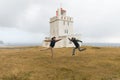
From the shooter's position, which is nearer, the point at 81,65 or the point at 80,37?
the point at 81,65

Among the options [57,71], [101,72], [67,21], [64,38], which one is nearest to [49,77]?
[57,71]

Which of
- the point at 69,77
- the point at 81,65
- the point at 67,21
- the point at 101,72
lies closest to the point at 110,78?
the point at 101,72

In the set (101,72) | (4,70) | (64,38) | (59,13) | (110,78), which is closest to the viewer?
(110,78)

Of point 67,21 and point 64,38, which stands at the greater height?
point 67,21

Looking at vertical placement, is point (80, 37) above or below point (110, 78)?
above

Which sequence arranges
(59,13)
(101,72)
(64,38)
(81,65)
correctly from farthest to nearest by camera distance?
1. (59,13)
2. (64,38)
3. (81,65)
4. (101,72)

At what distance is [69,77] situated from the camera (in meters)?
20.4

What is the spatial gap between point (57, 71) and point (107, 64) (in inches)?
331

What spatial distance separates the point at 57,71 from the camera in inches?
890

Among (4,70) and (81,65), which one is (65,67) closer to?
(81,65)

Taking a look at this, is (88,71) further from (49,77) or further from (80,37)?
(80,37)

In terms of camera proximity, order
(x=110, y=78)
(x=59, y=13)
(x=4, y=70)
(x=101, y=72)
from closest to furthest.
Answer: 1. (x=110, y=78)
2. (x=101, y=72)
3. (x=4, y=70)
4. (x=59, y=13)

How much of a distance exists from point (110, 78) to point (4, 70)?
13.8 metres

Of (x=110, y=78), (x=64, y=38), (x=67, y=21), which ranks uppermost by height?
(x=67, y=21)
